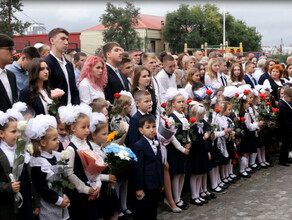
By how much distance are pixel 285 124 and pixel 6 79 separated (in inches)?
258

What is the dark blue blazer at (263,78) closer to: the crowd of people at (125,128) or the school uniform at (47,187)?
the crowd of people at (125,128)

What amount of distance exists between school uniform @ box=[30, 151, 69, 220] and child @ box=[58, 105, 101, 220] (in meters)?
0.25

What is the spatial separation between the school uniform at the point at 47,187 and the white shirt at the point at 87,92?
1.65m

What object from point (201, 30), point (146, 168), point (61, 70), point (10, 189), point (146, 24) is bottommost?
point (146, 168)

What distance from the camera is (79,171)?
455cm

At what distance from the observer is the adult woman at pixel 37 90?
5074 mm

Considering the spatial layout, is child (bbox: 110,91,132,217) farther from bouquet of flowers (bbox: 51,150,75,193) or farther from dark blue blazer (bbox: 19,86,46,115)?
bouquet of flowers (bbox: 51,150,75,193)

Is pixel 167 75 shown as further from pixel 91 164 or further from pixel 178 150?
pixel 91 164

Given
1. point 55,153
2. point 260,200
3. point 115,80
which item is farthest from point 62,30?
point 260,200

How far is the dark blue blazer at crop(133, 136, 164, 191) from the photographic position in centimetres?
537

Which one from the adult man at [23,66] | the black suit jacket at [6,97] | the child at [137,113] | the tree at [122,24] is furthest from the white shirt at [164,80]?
the tree at [122,24]

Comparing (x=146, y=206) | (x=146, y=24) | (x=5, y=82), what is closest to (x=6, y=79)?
(x=5, y=82)

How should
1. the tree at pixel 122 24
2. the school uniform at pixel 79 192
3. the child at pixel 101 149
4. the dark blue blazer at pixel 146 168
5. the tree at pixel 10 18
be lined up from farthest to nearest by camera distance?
the tree at pixel 122 24 < the tree at pixel 10 18 < the dark blue blazer at pixel 146 168 < the child at pixel 101 149 < the school uniform at pixel 79 192

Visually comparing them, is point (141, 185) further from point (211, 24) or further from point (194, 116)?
point (211, 24)
